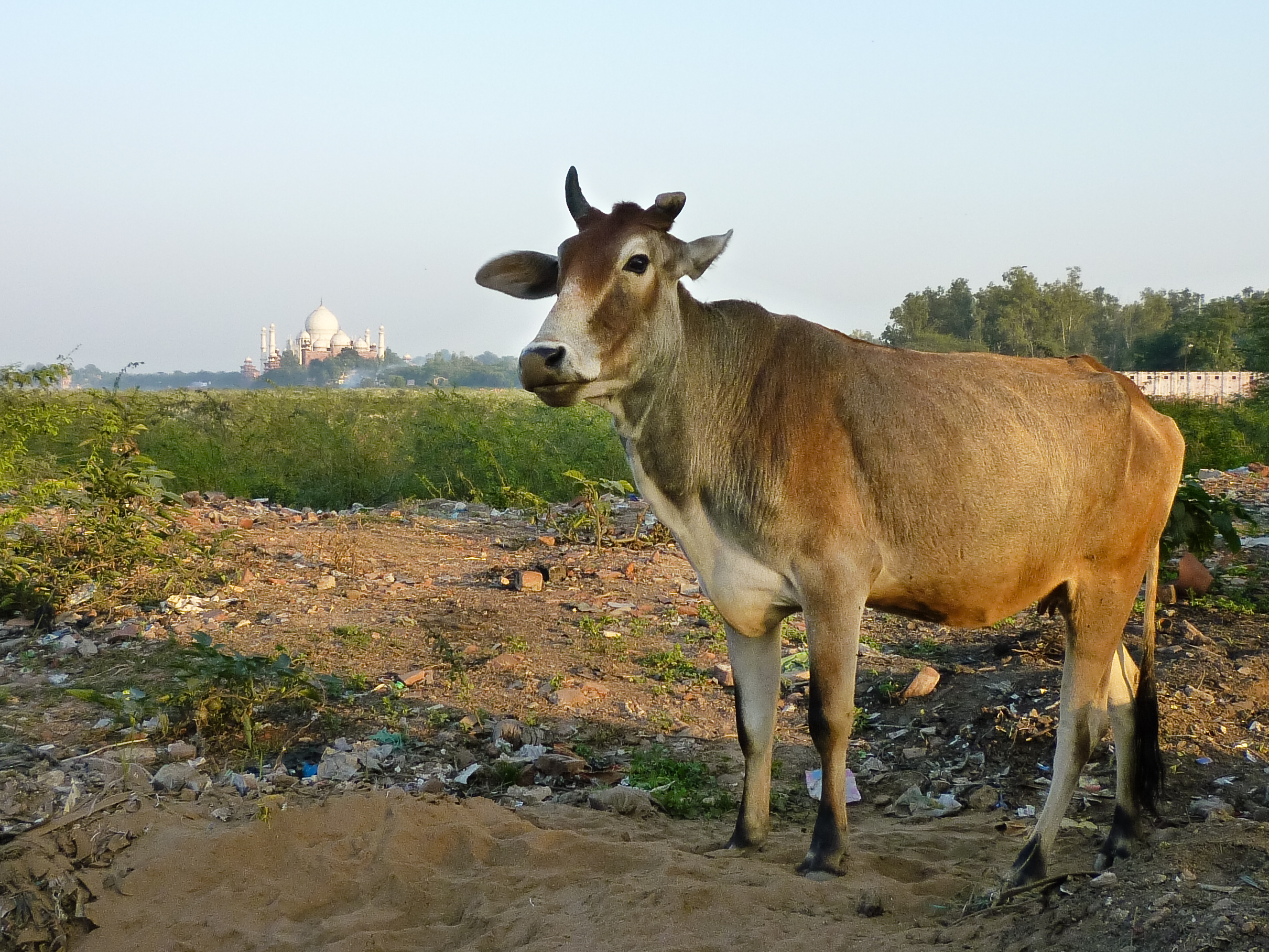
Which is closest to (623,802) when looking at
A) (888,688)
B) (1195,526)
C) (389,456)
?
(888,688)

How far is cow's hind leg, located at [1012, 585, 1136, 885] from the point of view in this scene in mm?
4074

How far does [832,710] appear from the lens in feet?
12.9

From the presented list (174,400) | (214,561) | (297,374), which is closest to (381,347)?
(297,374)

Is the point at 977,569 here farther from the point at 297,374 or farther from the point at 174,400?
the point at 297,374

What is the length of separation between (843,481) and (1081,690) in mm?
1293

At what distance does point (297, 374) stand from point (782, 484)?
77558 millimetres

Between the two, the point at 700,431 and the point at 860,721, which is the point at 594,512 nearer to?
the point at 860,721

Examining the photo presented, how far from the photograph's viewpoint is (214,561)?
330 inches

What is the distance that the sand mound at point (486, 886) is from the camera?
3469mm

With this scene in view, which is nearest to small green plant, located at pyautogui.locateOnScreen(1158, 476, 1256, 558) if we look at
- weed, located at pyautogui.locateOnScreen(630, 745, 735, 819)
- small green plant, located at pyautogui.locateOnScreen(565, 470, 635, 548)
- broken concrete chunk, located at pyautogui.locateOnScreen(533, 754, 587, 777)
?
weed, located at pyautogui.locateOnScreen(630, 745, 735, 819)

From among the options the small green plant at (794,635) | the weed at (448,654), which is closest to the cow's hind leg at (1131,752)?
the small green plant at (794,635)

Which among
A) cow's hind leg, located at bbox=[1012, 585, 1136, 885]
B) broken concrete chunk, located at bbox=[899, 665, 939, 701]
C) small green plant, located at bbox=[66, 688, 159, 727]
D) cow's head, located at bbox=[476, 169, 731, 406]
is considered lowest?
small green plant, located at bbox=[66, 688, 159, 727]

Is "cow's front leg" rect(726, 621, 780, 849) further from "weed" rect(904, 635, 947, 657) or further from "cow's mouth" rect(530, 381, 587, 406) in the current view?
"weed" rect(904, 635, 947, 657)

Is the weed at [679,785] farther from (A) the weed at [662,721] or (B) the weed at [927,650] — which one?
(B) the weed at [927,650]
